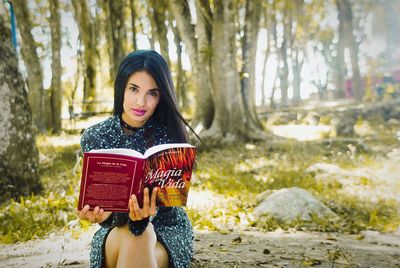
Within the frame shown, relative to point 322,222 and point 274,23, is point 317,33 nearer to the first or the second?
point 274,23

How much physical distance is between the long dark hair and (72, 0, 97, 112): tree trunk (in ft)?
43.1

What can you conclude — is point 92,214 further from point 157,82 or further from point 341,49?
point 341,49

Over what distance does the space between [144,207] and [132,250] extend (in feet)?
0.91

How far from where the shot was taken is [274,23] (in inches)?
883

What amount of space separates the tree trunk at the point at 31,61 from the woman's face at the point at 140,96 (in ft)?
34.0

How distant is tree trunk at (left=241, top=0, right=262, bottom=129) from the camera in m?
10.0

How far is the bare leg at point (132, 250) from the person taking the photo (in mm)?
2006

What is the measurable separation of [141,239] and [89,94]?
16098 mm

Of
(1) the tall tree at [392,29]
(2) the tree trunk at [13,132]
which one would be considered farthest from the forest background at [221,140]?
(1) the tall tree at [392,29]

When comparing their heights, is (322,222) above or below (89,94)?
below

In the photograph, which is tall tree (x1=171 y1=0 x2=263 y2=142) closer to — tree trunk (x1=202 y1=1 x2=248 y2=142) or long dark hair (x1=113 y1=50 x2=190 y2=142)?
tree trunk (x1=202 y1=1 x2=248 y2=142)

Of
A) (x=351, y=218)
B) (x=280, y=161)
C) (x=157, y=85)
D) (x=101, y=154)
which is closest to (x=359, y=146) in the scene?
(x=280, y=161)

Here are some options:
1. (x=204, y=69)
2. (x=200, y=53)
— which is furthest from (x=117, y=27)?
(x=204, y=69)

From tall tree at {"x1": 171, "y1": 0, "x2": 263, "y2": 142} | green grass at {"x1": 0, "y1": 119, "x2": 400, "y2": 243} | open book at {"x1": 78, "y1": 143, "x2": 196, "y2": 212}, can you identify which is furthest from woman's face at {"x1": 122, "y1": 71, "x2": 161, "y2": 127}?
tall tree at {"x1": 171, "y1": 0, "x2": 263, "y2": 142}
